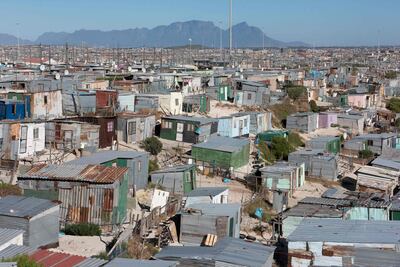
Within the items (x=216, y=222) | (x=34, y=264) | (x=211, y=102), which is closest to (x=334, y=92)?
(x=211, y=102)

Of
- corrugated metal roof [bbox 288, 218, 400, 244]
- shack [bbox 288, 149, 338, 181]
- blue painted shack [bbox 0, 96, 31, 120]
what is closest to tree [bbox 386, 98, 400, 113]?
shack [bbox 288, 149, 338, 181]

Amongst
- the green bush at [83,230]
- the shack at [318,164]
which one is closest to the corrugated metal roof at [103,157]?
the green bush at [83,230]

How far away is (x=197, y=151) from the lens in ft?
85.1

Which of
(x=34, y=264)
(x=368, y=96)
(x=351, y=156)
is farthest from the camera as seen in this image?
(x=368, y=96)

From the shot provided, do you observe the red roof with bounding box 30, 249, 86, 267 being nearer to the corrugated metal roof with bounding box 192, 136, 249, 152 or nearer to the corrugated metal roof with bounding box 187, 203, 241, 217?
the corrugated metal roof with bounding box 187, 203, 241, 217

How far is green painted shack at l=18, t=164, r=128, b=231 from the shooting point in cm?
1672

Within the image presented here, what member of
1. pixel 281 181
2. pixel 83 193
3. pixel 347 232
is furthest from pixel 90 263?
pixel 281 181

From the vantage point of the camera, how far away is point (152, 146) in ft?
86.4

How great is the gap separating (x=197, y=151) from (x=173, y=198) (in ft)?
20.8

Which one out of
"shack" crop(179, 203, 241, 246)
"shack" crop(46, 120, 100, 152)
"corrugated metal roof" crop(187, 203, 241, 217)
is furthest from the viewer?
"shack" crop(46, 120, 100, 152)

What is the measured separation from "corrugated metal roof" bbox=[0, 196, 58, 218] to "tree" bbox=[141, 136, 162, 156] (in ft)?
35.9

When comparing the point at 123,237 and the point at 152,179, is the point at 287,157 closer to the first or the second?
the point at 152,179

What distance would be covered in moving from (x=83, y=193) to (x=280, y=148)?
15.8 metres

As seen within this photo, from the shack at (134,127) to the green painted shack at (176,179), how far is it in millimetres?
4964
